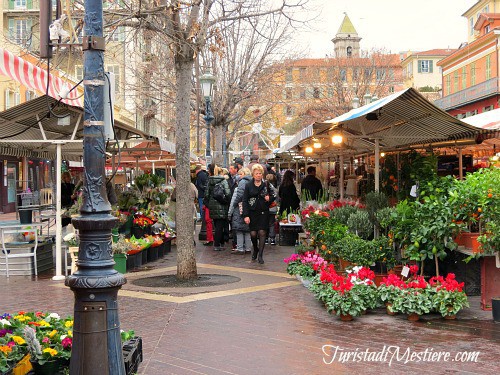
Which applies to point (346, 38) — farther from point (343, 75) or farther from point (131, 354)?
point (131, 354)

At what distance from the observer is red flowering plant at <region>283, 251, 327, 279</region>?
10.2 metres

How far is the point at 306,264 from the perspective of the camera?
10773 millimetres

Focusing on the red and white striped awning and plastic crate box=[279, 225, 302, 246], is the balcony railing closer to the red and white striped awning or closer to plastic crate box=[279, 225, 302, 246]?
plastic crate box=[279, 225, 302, 246]

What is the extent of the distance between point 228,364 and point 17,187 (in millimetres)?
37582

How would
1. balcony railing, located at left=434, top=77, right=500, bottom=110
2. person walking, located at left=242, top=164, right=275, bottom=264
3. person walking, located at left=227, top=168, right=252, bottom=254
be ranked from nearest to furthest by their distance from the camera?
person walking, located at left=242, top=164, right=275, bottom=264 → person walking, located at left=227, top=168, right=252, bottom=254 → balcony railing, located at left=434, top=77, right=500, bottom=110

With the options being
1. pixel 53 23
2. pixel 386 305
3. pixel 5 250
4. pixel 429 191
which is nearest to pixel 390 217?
pixel 429 191

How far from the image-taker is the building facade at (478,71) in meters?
49.1

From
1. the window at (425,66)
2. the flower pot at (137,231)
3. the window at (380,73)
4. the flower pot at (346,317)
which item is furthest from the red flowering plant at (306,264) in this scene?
the window at (425,66)

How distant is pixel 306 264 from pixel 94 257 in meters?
6.69

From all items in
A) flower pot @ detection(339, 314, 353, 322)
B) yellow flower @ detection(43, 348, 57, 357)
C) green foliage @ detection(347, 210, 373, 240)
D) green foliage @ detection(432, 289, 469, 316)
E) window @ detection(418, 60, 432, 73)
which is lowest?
flower pot @ detection(339, 314, 353, 322)

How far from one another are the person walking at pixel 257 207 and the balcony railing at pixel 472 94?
125ft

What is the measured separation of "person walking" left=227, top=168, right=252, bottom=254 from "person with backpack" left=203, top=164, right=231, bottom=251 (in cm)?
38

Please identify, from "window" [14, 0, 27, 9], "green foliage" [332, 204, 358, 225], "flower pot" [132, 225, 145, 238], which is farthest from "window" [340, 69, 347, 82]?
"green foliage" [332, 204, 358, 225]

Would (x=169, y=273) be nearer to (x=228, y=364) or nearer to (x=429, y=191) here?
(x=429, y=191)
